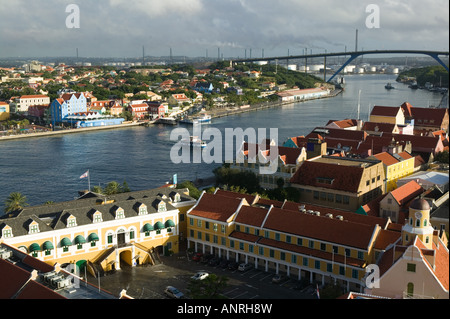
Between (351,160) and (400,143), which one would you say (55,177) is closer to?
(351,160)

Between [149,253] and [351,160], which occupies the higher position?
[351,160]

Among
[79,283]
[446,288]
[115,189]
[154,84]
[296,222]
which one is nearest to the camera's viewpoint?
[446,288]

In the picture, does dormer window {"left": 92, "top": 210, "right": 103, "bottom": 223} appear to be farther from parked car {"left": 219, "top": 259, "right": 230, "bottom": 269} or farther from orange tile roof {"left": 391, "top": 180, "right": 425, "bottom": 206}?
orange tile roof {"left": 391, "top": 180, "right": 425, "bottom": 206}

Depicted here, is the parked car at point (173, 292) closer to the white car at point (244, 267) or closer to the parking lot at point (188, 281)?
the parking lot at point (188, 281)

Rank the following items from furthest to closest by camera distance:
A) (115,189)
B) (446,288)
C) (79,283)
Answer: (115,189), (79,283), (446,288)

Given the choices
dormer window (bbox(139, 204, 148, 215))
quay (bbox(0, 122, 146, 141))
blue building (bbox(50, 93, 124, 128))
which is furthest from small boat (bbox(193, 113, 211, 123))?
dormer window (bbox(139, 204, 148, 215))

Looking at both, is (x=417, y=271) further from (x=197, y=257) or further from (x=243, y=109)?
(x=243, y=109)

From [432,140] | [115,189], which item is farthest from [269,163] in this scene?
[432,140]
